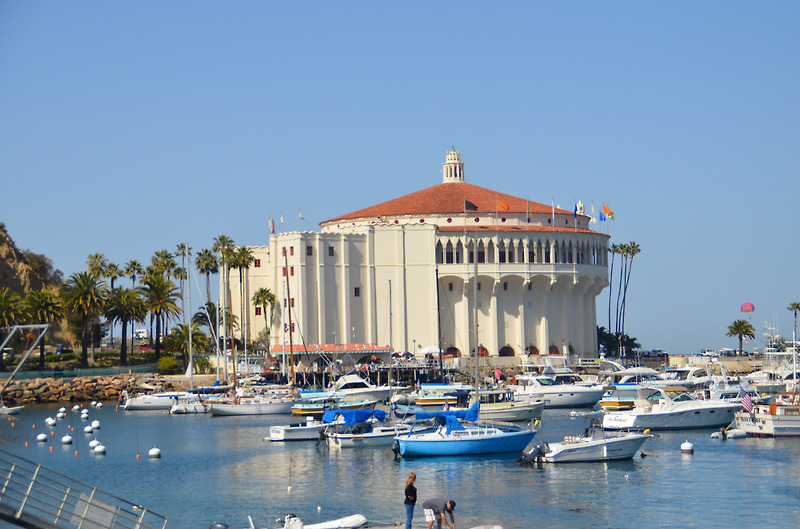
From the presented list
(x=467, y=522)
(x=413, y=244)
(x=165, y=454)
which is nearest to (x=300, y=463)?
(x=165, y=454)

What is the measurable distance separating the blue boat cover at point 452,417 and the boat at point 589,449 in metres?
3.59

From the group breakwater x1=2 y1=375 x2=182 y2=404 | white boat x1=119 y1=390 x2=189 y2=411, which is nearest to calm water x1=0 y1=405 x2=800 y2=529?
white boat x1=119 y1=390 x2=189 y2=411

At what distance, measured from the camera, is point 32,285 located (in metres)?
118

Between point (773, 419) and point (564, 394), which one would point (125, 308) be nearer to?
point (564, 394)

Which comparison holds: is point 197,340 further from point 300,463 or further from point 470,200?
point 300,463

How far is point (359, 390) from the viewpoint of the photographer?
81938 millimetres

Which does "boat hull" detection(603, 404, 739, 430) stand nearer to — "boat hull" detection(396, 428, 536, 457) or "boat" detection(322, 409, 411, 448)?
"boat hull" detection(396, 428, 536, 457)

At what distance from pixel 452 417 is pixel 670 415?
1643cm

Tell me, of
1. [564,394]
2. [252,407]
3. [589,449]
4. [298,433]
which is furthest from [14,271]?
[589,449]

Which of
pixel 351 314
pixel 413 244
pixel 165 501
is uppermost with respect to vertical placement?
pixel 413 244

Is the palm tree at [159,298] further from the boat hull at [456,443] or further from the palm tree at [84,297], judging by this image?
the boat hull at [456,443]

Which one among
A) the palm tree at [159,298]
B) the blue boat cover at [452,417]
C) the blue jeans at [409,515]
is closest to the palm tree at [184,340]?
the palm tree at [159,298]

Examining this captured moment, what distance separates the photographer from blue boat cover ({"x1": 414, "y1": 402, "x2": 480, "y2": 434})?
49781 mm

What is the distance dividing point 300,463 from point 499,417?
18.1 metres
